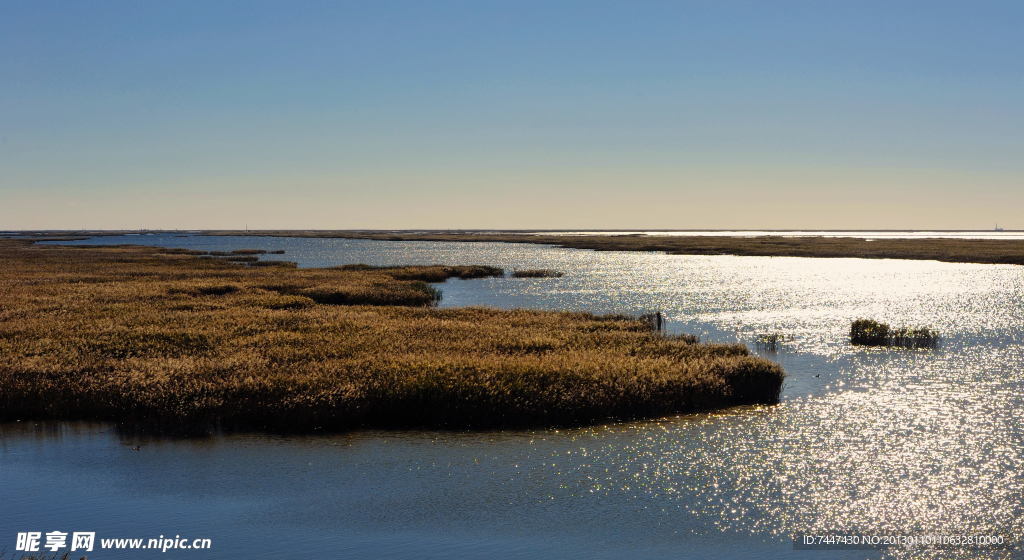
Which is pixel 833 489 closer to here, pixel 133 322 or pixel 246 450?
pixel 246 450

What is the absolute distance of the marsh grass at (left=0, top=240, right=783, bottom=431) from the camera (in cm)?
1609

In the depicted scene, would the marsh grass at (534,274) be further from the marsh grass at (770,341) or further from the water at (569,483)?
the water at (569,483)

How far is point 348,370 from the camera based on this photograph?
18.1 m

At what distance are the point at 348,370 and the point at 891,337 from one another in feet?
74.1

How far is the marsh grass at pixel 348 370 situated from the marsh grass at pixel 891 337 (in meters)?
8.86

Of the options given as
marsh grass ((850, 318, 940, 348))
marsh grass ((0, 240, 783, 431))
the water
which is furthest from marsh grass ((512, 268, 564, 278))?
the water

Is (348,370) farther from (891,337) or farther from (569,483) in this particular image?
(891,337)

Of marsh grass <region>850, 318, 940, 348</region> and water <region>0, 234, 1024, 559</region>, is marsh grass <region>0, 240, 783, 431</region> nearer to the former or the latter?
water <region>0, 234, 1024, 559</region>

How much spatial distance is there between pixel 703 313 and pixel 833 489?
28.4 metres

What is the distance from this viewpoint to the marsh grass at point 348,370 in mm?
16094

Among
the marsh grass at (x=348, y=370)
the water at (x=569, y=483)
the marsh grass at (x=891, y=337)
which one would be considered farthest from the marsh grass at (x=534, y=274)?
the water at (x=569, y=483)

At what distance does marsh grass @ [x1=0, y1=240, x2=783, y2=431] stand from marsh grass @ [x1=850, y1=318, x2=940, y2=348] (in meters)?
8.86

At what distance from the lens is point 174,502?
38.8 feet

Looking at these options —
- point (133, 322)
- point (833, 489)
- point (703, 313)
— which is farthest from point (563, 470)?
point (703, 313)
